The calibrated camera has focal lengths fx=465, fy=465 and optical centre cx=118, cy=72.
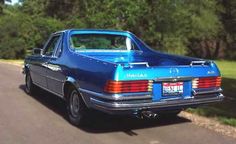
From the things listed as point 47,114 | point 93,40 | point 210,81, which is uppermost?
point 93,40

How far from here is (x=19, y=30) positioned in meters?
39.4

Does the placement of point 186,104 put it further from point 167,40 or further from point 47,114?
point 167,40

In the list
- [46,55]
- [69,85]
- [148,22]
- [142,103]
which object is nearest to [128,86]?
[142,103]

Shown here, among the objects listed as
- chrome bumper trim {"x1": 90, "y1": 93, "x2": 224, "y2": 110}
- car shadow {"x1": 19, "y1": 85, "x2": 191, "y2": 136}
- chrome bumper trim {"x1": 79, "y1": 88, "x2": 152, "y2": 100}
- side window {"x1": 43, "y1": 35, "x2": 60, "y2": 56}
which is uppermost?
side window {"x1": 43, "y1": 35, "x2": 60, "y2": 56}

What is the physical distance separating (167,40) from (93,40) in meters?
31.3

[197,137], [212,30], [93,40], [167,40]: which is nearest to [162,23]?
[167,40]

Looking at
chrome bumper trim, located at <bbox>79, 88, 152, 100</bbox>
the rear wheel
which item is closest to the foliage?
the rear wheel

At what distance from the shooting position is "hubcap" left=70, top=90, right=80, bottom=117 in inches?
324

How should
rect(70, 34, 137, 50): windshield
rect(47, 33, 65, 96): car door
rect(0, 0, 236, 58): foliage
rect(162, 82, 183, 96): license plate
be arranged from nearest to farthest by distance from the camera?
rect(162, 82, 183, 96): license plate → rect(47, 33, 65, 96): car door → rect(70, 34, 137, 50): windshield → rect(0, 0, 236, 58): foliage

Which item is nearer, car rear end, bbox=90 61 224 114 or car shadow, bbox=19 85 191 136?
car rear end, bbox=90 61 224 114

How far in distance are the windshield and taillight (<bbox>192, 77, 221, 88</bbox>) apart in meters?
2.61

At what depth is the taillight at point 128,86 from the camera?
23.1 feet

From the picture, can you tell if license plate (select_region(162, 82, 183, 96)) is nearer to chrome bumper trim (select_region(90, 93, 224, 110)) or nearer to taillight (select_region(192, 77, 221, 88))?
chrome bumper trim (select_region(90, 93, 224, 110))

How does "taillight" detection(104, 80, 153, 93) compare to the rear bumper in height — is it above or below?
above
